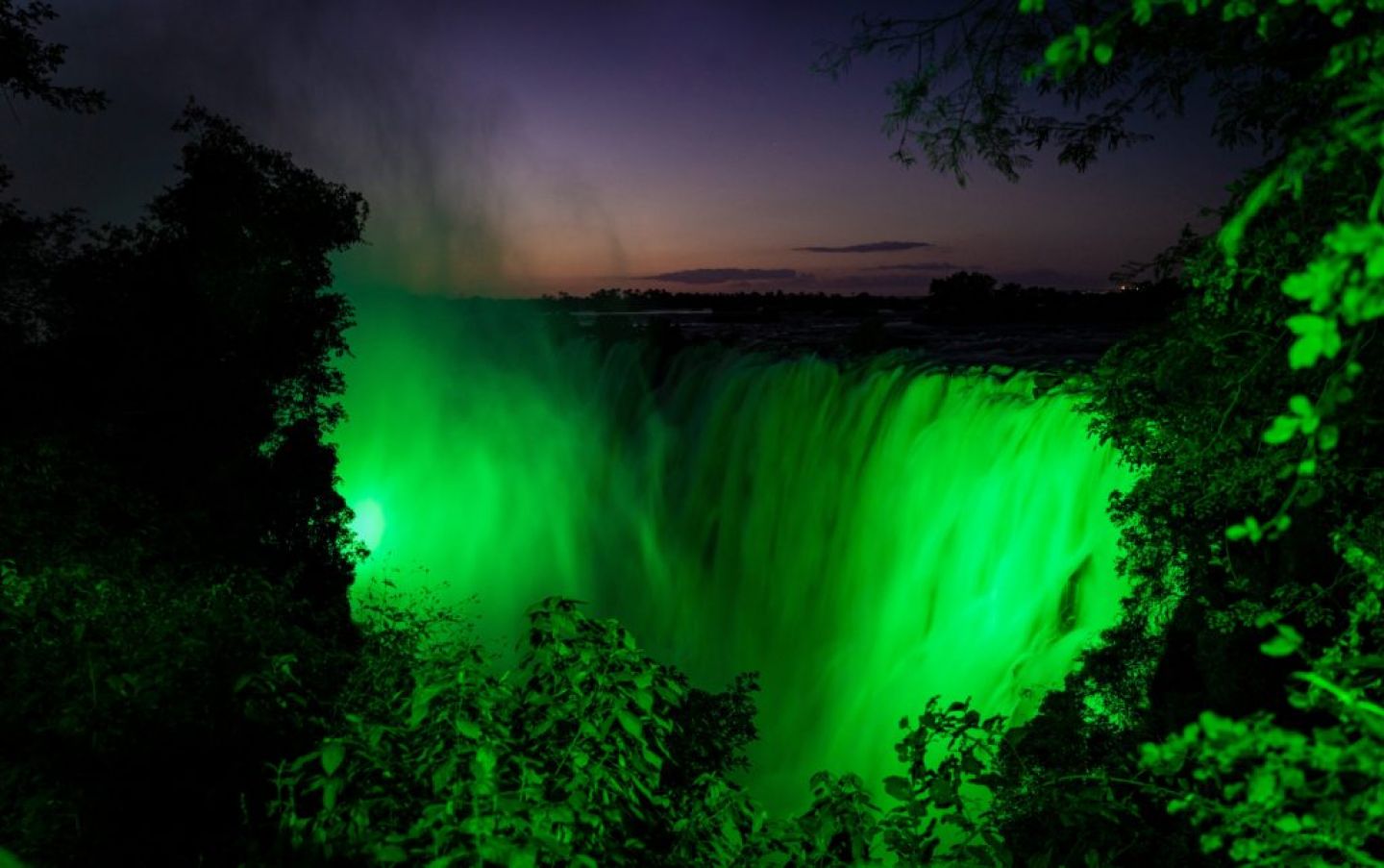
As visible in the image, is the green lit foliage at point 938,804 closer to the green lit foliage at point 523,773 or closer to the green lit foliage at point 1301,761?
the green lit foliage at point 523,773

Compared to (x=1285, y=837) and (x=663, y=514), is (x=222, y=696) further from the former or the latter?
(x=663, y=514)

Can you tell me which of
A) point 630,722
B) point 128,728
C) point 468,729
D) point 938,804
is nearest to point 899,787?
point 938,804

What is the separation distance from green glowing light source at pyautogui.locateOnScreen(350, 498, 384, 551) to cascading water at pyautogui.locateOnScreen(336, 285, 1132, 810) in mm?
127

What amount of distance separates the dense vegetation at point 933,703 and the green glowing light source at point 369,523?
17.2 m

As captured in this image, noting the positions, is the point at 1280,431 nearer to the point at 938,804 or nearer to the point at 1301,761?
the point at 1301,761

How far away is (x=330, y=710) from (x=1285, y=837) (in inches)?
318

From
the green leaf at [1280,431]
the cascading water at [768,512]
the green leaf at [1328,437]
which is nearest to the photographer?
the green leaf at [1280,431]

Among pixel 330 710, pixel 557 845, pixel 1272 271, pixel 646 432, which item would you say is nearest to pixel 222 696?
pixel 330 710

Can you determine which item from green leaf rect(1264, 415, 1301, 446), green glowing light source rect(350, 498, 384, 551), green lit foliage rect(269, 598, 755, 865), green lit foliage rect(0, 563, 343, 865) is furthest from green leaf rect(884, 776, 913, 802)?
green glowing light source rect(350, 498, 384, 551)

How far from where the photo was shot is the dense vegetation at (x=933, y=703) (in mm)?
2445

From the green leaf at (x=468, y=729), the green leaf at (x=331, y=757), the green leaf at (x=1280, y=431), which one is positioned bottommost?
the green leaf at (x=331, y=757)

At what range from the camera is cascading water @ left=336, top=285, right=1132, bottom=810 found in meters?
13.1

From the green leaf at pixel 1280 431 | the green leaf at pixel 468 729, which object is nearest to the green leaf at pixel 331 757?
the green leaf at pixel 468 729

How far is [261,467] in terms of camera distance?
18.1m
